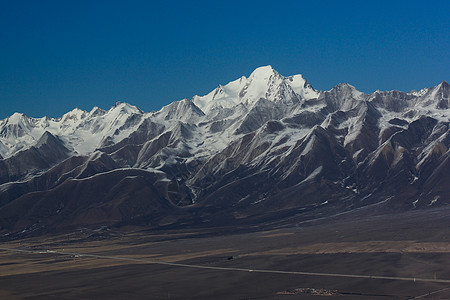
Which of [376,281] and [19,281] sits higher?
[19,281]

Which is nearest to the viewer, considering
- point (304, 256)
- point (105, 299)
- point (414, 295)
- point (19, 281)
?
point (414, 295)

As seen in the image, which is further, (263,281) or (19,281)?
(19,281)

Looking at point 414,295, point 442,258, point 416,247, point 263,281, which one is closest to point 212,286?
point 263,281

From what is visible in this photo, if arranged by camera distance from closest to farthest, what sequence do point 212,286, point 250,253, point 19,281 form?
point 212,286 → point 19,281 → point 250,253

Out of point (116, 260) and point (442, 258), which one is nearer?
point (442, 258)

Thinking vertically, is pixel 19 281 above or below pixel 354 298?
above

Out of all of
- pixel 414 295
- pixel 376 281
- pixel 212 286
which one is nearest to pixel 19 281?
pixel 212 286

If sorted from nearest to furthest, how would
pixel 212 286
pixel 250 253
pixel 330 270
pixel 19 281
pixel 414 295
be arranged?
pixel 414 295 → pixel 212 286 → pixel 330 270 → pixel 19 281 → pixel 250 253

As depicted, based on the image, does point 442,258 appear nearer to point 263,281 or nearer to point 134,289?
point 263,281

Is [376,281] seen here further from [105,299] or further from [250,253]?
[250,253]
